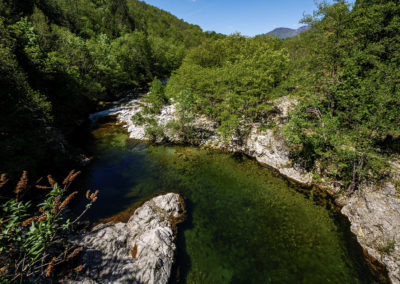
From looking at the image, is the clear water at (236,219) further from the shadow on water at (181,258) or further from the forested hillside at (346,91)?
the forested hillside at (346,91)

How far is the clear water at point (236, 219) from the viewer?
405 inches

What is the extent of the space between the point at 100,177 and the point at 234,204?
16168 mm

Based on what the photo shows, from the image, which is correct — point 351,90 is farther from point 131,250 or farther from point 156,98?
point 156,98

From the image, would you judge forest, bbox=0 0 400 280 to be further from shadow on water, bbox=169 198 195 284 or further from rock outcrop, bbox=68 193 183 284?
shadow on water, bbox=169 198 195 284

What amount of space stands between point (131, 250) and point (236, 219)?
338 inches

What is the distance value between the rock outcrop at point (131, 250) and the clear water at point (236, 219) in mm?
1467

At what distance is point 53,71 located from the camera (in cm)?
2497

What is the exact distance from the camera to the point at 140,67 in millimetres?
67188

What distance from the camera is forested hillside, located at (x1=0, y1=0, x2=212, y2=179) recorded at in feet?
49.1

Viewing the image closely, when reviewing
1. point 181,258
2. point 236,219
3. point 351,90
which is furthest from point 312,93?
point 181,258

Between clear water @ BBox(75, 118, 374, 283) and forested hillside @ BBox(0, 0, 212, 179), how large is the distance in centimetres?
678

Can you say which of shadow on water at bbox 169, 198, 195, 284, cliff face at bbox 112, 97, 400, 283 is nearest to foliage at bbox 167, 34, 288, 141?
cliff face at bbox 112, 97, 400, 283

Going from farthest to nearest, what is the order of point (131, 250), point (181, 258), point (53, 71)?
point (53, 71)
point (181, 258)
point (131, 250)

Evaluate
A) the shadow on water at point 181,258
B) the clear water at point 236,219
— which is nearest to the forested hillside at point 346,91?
the clear water at point 236,219
